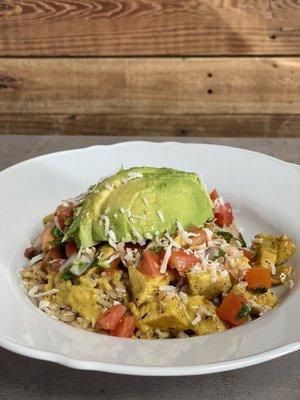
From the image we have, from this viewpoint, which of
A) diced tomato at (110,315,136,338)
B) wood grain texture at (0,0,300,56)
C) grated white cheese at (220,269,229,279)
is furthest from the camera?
wood grain texture at (0,0,300,56)

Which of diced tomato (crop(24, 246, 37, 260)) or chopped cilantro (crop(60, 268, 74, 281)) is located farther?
diced tomato (crop(24, 246, 37, 260))

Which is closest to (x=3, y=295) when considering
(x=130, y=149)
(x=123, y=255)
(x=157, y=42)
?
(x=123, y=255)

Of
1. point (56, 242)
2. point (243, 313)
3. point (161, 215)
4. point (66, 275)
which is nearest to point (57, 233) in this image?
point (56, 242)

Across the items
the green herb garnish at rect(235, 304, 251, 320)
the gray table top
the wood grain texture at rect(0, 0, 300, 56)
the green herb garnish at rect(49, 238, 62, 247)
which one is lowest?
the gray table top

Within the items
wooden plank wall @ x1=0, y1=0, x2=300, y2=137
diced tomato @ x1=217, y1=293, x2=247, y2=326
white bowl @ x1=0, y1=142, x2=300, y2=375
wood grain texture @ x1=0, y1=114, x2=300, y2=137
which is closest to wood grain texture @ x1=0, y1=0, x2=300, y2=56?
wooden plank wall @ x1=0, y1=0, x2=300, y2=137

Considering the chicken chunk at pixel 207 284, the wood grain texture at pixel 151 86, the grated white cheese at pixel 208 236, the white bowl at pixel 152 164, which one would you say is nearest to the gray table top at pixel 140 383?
the white bowl at pixel 152 164

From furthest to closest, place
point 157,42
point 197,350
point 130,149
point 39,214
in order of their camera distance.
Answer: point 157,42 → point 130,149 → point 39,214 → point 197,350

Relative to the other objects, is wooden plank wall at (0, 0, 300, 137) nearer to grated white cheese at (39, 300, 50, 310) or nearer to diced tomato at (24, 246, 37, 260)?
diced tomato at (24, 246, 37, 260)

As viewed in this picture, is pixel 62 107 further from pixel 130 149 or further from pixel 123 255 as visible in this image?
pixel 123 255
